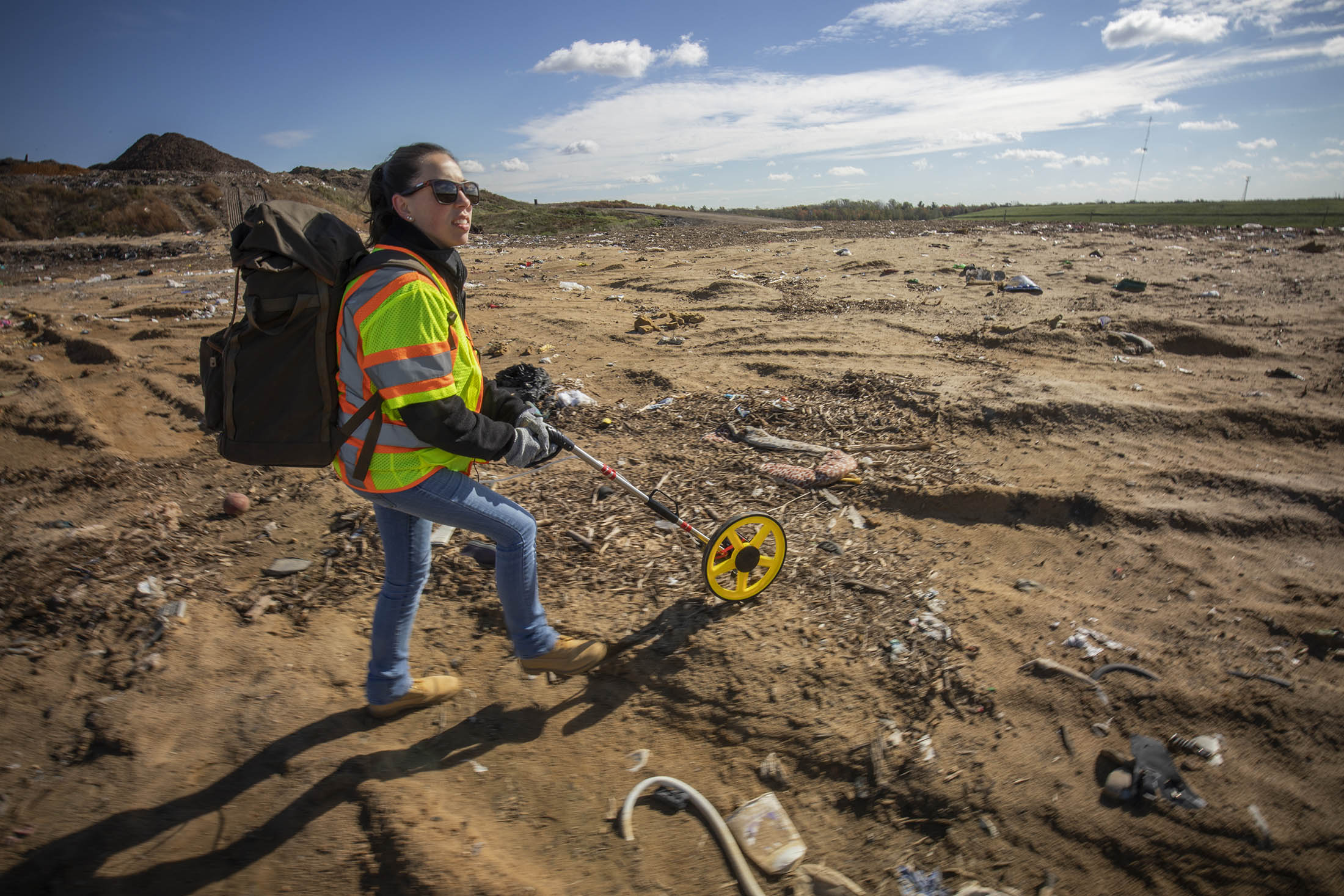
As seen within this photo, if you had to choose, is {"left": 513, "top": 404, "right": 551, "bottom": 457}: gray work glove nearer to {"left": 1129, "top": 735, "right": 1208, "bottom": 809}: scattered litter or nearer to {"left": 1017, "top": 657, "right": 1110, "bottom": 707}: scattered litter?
{"left": 1017, "top": 657, "right": 1110, "bottom": 707}: scattered litter

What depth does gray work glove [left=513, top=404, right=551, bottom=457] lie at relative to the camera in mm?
2299

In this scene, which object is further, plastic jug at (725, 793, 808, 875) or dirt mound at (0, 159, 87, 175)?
dirt mound at (0, 159, 87, 175)

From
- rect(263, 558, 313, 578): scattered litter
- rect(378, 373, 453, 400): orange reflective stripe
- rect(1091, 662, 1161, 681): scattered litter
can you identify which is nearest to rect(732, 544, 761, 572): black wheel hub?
rect(1091, 662, 1161, 681): scattered litter

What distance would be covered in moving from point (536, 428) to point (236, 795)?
167 centimetres

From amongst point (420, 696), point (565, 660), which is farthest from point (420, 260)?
point (420, 696)

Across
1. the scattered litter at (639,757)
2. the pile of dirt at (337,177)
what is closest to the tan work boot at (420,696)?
the scattered litter at (639,757)

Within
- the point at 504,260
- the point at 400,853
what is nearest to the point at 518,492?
the point at 400,853

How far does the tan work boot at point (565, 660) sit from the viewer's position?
255cm

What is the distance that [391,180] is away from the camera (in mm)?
2006

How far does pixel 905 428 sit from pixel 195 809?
4638 mm

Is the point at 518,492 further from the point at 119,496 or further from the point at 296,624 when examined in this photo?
the point at 119,496

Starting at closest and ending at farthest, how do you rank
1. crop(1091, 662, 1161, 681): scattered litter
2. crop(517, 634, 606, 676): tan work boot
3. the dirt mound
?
crop(517, 634, 606, 676): tan work boot
crop(1091, 662, 1161, 681): scattered litter
the dirt mound

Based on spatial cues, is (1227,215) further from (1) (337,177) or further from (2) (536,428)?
(1) (337,177)

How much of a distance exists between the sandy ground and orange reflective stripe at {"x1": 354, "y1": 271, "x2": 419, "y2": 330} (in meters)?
1.64
